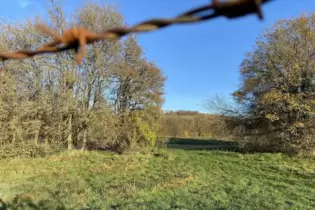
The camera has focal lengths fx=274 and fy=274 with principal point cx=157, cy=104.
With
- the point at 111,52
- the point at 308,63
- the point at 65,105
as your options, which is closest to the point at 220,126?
the point at 308,63

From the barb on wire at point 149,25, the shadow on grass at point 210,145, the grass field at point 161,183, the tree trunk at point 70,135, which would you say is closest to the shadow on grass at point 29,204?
the grass field at point 161,183

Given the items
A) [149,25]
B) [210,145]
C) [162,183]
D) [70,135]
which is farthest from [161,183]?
[210,145]

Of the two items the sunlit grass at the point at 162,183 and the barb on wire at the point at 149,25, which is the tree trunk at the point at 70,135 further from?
the barb on wire at the point at 149,25

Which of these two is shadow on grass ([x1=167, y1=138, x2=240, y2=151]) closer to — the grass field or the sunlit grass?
the sunlit grass

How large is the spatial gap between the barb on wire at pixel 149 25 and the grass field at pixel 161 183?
5266mm

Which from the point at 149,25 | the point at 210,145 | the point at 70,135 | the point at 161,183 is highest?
the point at 149,25

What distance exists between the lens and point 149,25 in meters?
0.82

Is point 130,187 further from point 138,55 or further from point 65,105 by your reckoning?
point 138,55

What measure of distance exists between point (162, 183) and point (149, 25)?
A: 7.63 m

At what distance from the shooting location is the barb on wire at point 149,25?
702 mm

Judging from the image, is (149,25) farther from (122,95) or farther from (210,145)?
(210,145)

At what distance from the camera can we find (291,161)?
40.7 feet

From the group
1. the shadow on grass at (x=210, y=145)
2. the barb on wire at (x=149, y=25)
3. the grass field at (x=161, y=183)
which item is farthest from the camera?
the shadow on grass at (x=210, y=145)

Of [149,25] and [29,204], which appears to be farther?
[29,204]
